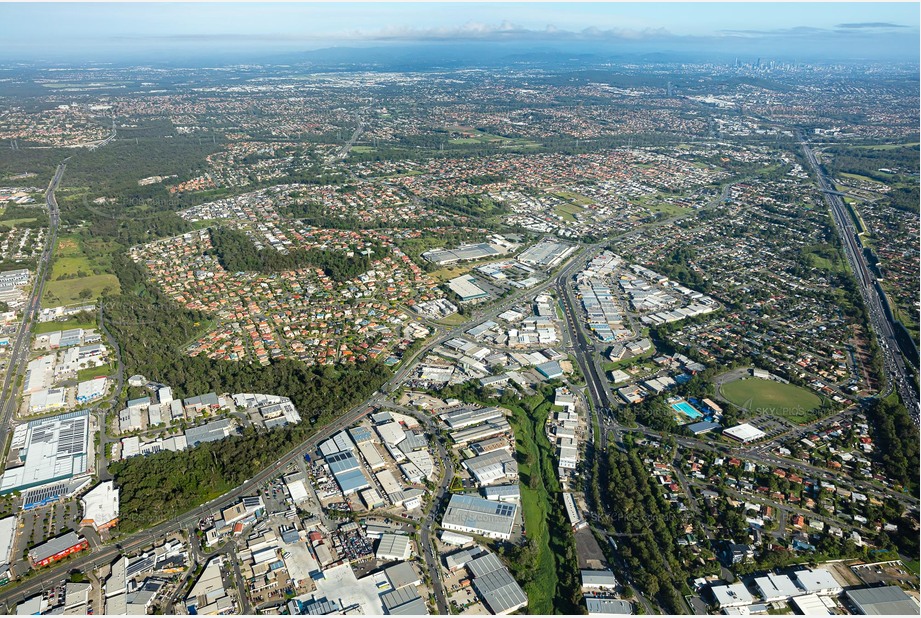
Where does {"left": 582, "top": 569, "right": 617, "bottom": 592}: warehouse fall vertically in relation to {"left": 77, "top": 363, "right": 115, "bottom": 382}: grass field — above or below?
below

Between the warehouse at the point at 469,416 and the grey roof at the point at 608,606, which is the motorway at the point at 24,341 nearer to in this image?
the warehouse at the point at 469,416

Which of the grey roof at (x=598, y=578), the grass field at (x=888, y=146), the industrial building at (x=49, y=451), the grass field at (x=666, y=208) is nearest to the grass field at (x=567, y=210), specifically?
the grass field at (x=666, y=208)

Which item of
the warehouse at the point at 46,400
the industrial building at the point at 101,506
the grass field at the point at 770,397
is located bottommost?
the grass field at the point at 770,397

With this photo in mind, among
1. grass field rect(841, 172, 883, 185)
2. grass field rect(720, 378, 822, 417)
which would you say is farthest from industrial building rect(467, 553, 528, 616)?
grass field rect(841, 172, 883, 185)

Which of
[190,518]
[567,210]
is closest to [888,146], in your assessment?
[567,210]

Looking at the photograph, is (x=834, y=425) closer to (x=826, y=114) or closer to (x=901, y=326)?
(x=901, y=326)

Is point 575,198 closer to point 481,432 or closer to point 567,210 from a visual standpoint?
point 567,210

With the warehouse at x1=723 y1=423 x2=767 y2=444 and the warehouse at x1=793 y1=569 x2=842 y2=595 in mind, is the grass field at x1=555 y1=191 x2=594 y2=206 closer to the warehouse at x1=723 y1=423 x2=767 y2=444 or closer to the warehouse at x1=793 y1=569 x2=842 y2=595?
the warehouse at x1=723 y1=423 x2=767 y2=444
